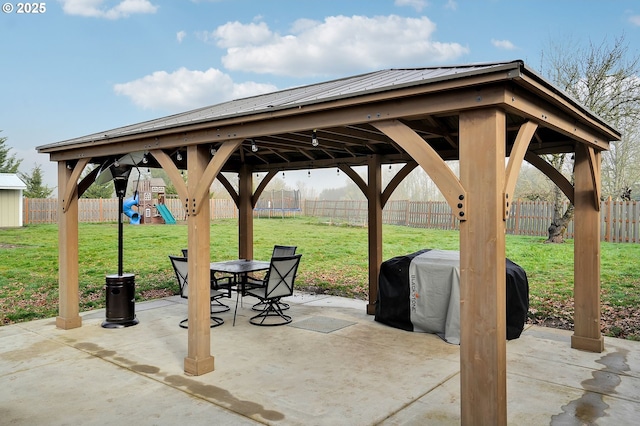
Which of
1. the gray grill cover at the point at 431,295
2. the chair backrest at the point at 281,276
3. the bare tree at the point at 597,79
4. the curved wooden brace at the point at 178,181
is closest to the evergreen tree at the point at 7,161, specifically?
the chair backrest at the point at 281,276

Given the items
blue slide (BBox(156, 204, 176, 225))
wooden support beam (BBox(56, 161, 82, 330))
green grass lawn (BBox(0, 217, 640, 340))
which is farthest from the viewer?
blue slide (BBox(156, 204, 176, 225))

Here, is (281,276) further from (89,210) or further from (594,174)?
(89,210)

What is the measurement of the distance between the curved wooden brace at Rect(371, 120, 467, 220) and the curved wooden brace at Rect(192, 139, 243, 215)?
5.34 ft

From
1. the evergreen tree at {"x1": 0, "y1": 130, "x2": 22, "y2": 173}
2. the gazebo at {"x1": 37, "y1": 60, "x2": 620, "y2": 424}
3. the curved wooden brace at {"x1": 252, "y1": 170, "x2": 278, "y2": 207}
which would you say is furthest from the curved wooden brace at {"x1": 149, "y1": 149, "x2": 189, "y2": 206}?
the evergreen tree at {"x1": 0, "y1": 130, "x2": 22, "y2": 173}

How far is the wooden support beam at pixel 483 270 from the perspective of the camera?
2.65 meters

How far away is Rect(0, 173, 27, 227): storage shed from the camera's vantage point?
1756 cm

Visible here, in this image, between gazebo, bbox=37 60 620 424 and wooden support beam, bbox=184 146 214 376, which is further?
wooden support beam, bbox=184 146 214 376

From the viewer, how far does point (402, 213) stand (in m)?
19.4

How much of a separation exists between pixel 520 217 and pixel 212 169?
1304 centimetres

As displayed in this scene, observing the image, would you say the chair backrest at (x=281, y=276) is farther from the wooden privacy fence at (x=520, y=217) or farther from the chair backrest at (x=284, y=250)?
the wooden privacy fence at (x=520, y=217)

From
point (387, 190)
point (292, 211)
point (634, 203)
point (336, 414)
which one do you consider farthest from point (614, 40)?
point (292, 211)

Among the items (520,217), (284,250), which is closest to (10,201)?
(284,250)

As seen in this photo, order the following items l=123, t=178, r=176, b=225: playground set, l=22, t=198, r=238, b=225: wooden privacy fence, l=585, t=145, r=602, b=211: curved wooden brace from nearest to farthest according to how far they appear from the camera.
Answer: l=585, t=145, r=602, b=211: curved wooden brace
l=22, t=198, r=238, b=225: wooden privacy fence
l=123, t=178, r=176, b=225: playground set

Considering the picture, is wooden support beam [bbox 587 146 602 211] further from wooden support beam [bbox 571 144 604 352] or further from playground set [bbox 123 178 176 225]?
playground set [bbox 123 178 176 225]
